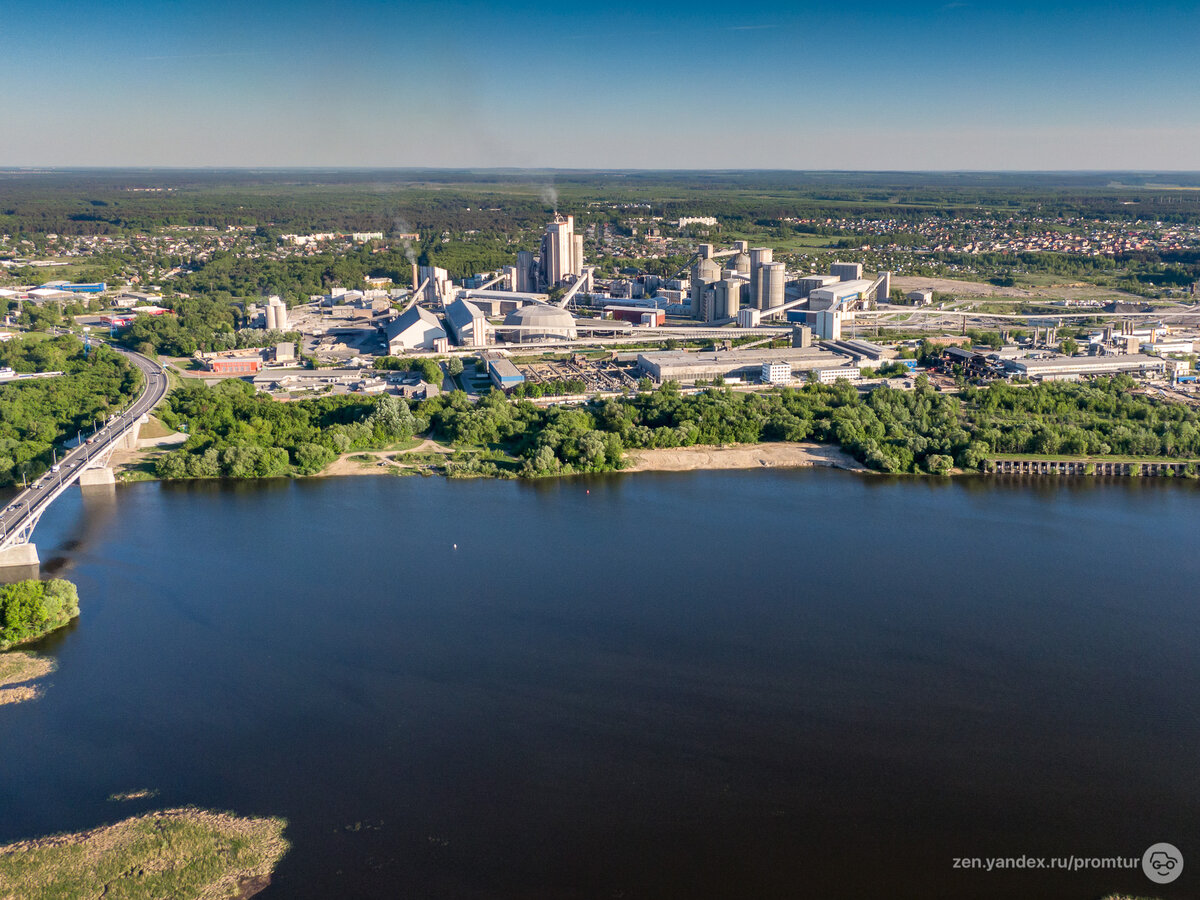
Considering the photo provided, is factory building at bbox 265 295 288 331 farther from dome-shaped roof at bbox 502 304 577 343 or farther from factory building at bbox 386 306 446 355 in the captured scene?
dome-shaped roof at bbox 502 304 577 343

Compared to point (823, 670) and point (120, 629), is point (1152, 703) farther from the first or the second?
point (120, 629)

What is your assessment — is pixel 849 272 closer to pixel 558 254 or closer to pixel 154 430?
pixel 558 254

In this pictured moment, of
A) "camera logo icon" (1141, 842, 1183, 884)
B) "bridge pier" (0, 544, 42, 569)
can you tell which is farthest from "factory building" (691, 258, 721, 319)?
"camera logo icon" (1141, 842, 1183, 884)

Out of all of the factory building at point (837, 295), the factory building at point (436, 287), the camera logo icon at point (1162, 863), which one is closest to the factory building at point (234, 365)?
the factory building at point (436, 287)

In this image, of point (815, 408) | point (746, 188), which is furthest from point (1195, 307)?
point (746, 188)

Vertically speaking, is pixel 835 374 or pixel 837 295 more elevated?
pixel 837 295

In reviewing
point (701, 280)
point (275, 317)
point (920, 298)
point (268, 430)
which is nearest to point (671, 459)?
point (268, 430)

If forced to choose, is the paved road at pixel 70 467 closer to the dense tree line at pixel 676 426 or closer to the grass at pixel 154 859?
the dense tree line at pixel 676 426
